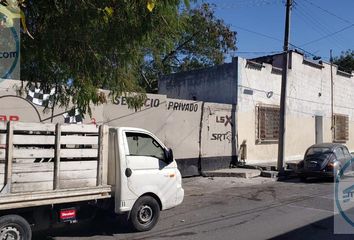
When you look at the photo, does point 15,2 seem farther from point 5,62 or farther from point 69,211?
point 69,211

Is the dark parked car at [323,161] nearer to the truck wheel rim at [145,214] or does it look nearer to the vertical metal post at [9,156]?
the truck wheel rim at [145,214]

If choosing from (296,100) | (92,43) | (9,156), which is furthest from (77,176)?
(296,100)

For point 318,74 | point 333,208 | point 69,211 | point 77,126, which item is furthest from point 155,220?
point 318,74

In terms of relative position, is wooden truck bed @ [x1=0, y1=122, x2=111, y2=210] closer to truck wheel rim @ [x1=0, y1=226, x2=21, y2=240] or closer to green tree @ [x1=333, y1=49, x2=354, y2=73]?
truck wheel rim @ [x1=0, y1=226, x2=21, y2=240]

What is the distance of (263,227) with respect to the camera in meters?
8.52

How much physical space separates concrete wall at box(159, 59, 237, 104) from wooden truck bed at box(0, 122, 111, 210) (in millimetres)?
13347

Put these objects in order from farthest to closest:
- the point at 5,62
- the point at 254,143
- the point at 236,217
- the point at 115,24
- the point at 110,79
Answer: the point at 254,143, the point at 236,217, the point at 110,79, the point at 115,24, the point at 5,62

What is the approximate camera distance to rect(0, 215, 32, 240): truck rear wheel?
20.3 ft

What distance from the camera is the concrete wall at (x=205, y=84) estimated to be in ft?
66.9

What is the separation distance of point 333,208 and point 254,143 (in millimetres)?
10377

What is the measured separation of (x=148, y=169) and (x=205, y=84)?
13.9 m

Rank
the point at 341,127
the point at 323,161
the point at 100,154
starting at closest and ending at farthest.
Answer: the point at 100,154 → the point at 323,161 → the point at 341,127

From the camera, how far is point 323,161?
657 inches

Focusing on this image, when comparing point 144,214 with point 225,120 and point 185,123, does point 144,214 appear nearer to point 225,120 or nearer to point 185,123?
point 185,123
